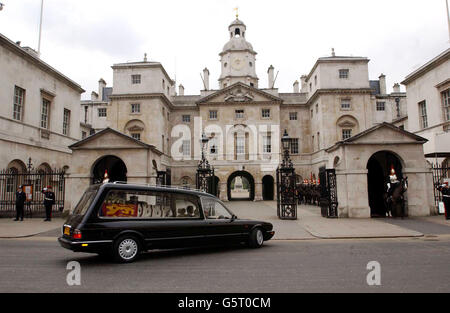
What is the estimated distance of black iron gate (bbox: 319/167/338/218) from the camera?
16281 mm

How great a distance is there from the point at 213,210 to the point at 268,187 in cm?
3289

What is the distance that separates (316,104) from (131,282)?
3716cm

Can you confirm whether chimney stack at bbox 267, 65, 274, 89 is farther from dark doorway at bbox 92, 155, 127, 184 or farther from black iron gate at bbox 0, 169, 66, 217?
black iron gate at bbox 0, 169, 66, 217

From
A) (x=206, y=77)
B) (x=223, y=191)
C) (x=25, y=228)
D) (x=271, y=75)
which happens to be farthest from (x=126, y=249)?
(x=271, y=75)

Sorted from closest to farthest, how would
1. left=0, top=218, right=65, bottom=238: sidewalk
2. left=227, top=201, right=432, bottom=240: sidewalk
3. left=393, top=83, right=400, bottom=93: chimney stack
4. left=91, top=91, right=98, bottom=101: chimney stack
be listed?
left=227, top=201, right=432, bottom=240: sidewalk
left=0, top=218, right=65, bottom=238: sidewalk
left=393, top=83, right=400, bottom=93: chimney stack
left=91, top=91, right=98, bottom=101: chimney stack

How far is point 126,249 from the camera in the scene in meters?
7.07

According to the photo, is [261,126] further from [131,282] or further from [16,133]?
[131,282]

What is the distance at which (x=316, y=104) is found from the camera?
39219mm

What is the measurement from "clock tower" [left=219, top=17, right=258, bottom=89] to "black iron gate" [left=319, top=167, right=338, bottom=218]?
34465mm

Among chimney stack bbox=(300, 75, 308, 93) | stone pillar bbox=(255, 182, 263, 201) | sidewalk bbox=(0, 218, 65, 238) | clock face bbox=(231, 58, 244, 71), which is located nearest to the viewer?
sidewalk bbox=(0, 218, 65, 238)

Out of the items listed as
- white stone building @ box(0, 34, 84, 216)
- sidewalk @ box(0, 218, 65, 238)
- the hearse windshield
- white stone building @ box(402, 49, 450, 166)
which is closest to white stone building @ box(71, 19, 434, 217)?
white stone building @ box(402, 49, 450, 166)

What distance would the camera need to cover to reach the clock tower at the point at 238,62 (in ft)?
162

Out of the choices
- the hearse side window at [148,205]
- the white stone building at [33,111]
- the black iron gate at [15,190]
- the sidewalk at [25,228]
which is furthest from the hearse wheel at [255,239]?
the white stone building at [33,111]

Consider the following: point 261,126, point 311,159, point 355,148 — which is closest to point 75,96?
point 261,126
